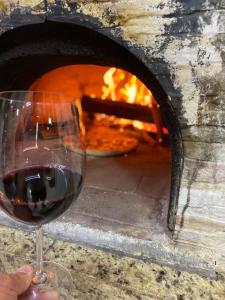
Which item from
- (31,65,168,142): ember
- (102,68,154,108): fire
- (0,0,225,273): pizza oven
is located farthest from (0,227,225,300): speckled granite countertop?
(102,68,154,108): fire

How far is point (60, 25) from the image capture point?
818 mm

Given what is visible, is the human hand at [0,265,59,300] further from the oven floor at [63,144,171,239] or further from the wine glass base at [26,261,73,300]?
the oven floor at [63,144,171,239]

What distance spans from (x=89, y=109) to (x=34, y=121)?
1077 mm

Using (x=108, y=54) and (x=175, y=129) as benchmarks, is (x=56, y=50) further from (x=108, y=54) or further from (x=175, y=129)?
(x=175, y=129)

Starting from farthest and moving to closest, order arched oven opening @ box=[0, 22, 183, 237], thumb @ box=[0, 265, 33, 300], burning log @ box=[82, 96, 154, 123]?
1. burning log @ box=[82, 96, 154, 123]
2. arched oven opening @ box=[0, 22, 183, 237]
3. thumb @ box=[0, 265, 33, 300]

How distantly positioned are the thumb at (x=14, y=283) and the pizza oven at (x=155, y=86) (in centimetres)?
23

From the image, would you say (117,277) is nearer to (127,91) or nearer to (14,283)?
(14,283)

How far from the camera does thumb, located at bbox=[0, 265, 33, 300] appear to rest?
1.60 feet

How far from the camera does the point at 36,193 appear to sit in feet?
1.85

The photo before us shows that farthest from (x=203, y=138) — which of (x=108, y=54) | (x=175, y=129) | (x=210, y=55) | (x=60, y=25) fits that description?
(x=60, y=25)

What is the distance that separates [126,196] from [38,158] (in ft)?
1.53

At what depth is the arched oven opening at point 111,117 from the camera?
0.84 m

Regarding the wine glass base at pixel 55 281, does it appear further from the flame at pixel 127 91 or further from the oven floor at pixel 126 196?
the flame at pixel 127 91

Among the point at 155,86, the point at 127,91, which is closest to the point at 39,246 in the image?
the point at 155,86
